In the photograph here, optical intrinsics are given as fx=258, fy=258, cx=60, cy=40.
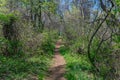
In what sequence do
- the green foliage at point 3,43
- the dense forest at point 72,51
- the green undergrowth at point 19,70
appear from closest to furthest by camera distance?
1. the dense forest at point 72,51
2. the green undergrowth at point 19,70
3. the green foliage at point 3,43

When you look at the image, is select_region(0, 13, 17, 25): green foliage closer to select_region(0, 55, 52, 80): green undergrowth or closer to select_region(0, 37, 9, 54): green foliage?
select_region(0, 37, 9, 54): green foliage

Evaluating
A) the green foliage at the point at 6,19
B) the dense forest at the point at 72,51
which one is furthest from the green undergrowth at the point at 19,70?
Result: the green foliage at the point at 6,19

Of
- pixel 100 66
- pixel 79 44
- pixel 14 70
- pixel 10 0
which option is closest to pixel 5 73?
pixel 14 70

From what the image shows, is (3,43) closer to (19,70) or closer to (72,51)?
(19,70)

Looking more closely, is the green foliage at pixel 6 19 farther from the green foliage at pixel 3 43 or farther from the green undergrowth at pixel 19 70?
the green undergrowth at pixel 19 70

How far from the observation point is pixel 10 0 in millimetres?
40250

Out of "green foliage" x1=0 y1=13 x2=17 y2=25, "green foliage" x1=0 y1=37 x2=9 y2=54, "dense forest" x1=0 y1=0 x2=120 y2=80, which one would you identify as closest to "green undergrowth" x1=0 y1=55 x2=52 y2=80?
"dense forest" x1=0 y1=0 x2=120 y2=80

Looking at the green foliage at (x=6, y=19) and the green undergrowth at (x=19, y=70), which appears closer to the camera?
the green undergrowth at (x=19, y=70)

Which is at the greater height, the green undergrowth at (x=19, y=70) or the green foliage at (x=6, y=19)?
the green foliage at (x=6, y=19)

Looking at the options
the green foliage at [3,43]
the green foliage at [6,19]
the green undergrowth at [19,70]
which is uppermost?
the green foliage at [6,19]

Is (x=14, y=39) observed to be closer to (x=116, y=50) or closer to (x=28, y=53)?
(x=28, y=53)

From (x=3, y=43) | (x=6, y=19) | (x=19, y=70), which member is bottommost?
(x=19, y=70)

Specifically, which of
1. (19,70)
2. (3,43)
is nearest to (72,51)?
(3,43)

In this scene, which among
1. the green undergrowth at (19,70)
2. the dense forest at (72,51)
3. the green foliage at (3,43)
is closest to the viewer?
the dense forest at (72,51)
